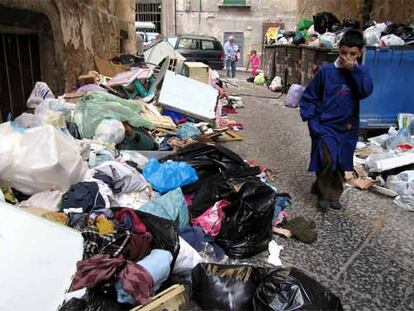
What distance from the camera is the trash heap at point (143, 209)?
86.2 inches

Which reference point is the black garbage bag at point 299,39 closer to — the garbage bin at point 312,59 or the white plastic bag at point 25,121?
the garbage bin at point 312,59

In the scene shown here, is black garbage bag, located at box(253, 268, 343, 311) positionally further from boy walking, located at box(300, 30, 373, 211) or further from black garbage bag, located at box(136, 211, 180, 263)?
boy walking, located at box(300, 30, 373, 211)

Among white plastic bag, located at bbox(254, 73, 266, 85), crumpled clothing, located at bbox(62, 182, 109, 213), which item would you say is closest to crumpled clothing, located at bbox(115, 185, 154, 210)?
crumpled clothing, located at bbox(62, 182, 109, 213)

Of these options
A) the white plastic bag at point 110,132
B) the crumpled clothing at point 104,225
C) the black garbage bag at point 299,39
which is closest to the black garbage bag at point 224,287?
the crumpled clothing at point 104,225

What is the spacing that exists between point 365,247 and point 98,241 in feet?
6.46

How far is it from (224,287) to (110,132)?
2.72 metres

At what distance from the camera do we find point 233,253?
304 cm

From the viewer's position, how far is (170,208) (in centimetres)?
315

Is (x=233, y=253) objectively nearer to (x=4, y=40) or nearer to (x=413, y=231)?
(x=413, y=231)

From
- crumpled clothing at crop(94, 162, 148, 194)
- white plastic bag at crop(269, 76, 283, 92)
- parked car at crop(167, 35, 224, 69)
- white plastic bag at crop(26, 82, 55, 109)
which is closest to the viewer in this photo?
crumpled clothing at crop(94, 162, 148, 194)

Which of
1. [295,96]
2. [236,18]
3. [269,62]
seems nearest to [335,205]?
[295,96]

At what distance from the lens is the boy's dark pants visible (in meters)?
3.68

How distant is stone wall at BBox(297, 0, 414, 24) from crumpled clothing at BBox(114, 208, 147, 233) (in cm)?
729

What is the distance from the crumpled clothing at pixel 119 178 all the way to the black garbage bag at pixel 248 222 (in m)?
0.81
